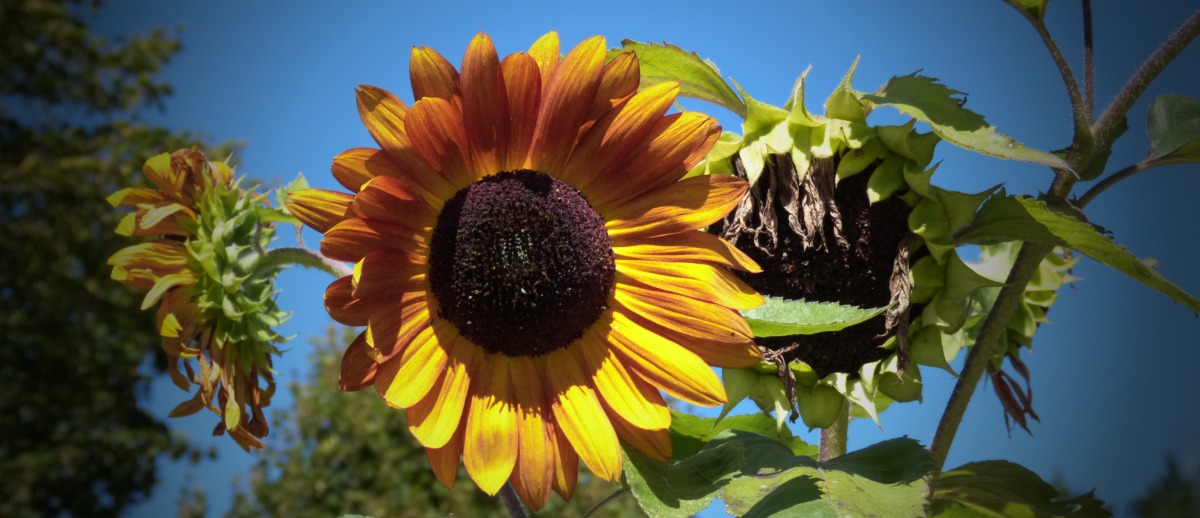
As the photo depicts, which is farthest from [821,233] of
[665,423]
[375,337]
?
[375,337]

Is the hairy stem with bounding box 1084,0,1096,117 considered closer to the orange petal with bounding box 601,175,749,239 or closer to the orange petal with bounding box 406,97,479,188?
the orange petal with bounding box 601,175,749,239

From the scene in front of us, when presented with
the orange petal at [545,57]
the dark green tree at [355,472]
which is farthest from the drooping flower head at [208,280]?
the dark green tree at [355,472]

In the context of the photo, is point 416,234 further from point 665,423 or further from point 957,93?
point 957,93

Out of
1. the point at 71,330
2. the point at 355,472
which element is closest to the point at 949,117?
the point at 355,472

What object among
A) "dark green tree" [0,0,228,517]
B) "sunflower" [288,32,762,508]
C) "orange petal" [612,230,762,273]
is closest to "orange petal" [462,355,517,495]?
"sunflower" [288,32,762,508]

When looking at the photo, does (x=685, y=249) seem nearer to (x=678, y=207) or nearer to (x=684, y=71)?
(x=678, y=207)
